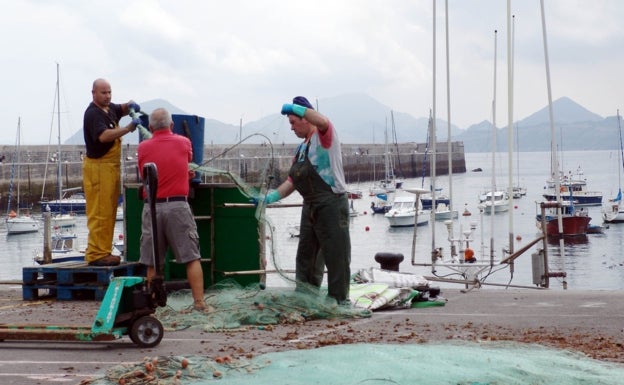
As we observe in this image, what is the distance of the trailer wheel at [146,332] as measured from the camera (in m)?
7.27

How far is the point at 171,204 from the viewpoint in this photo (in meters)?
8.53

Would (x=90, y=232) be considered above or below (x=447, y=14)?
below

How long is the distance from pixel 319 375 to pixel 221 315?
3.06 meters

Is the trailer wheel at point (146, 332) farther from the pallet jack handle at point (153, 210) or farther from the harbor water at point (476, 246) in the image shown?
the harbor water at point (476, 246)

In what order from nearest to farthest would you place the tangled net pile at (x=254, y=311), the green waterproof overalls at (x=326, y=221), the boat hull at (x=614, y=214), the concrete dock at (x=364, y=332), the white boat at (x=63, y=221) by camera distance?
1. the concrete dock at (x=364, y=332)
2. the tangled net pile at (x=254, y=311)
3. the green waterproof overalls at (x=326, y=221)
4. the white boat at (x=63, y=221)
5. the boat hull at (x=614, y=214)

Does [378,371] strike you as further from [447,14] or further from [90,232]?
[447,14]

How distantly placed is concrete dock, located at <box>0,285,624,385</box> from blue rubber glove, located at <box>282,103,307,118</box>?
1.74 meters

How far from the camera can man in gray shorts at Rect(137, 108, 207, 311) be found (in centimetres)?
853

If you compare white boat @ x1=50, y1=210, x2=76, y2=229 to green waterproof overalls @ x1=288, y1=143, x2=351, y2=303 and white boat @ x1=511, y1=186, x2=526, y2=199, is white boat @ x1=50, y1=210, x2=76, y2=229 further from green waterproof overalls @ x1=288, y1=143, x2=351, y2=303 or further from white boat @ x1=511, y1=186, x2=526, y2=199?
green waterproof overalls @ x1=288, y1=143, x2=351, y2=303

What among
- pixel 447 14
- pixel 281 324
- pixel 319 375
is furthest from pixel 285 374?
pixel 447 14

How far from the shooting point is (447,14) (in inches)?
1195

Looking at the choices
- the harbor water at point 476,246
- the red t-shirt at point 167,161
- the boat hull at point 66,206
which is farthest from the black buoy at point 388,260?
the boat hull at point 66,206

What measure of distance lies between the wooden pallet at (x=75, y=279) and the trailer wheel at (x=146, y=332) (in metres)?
2.89

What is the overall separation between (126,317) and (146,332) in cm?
18
